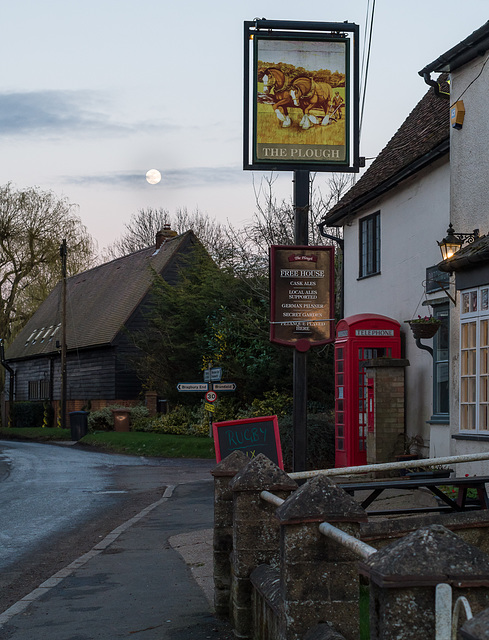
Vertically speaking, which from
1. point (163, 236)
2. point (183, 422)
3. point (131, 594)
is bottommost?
point (131, 594)

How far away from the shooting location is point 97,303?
48125 millimetres

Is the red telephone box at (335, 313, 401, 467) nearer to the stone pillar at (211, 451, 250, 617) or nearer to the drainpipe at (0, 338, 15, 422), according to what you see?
the stone pillar at (211, 451, 250, 617)

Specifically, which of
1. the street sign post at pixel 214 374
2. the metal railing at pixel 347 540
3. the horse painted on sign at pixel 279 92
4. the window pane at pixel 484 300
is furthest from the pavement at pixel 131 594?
the street sign post at pixel 214 374

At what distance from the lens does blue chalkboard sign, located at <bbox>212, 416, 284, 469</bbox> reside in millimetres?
10047

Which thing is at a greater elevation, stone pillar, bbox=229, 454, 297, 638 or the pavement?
stone pillar, bbox=229, 454, 297, 638

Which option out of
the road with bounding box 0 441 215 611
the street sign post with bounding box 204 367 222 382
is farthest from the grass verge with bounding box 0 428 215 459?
the street sign post with bounding box 204 367 222 382

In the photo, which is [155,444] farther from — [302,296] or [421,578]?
[421,578]

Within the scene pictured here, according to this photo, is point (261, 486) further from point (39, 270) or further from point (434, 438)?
point (39, 270)

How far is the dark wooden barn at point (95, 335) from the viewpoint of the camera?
41281 mm

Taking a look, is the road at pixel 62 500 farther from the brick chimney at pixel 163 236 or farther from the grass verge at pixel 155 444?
the brick chimney at pixel 163 236

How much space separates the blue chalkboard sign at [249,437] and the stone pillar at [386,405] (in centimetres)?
640

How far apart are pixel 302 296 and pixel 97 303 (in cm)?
3794

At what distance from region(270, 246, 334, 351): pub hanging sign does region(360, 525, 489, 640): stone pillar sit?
26.5ft

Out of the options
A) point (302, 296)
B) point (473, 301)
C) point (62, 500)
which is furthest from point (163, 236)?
point (302, 296)
